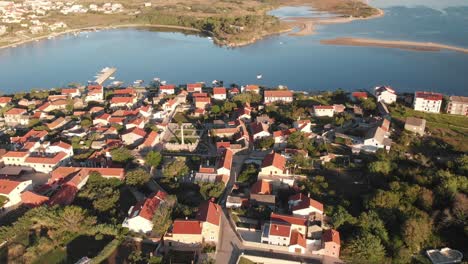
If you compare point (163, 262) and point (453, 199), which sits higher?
point (453, 199)

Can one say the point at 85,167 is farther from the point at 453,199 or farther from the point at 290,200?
the point at 453,199

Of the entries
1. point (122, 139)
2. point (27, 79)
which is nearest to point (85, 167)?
point (122, 139)

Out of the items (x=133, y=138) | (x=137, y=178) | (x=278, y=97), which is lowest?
(x=137, y=178)

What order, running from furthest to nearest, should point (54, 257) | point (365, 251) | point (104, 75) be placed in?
point (104, 75) < point (54, 257) < point (365, 251)

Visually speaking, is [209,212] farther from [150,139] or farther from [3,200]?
[3,200]

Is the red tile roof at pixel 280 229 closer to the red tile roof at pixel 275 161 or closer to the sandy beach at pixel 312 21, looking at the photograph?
the red tile roof at pixel 275 161

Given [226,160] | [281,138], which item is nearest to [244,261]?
[226,160]

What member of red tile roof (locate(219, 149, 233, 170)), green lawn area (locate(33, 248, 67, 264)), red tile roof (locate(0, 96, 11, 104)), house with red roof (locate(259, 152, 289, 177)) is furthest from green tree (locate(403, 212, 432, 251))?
red tile roof (locate(0, 96, 11, 104))
